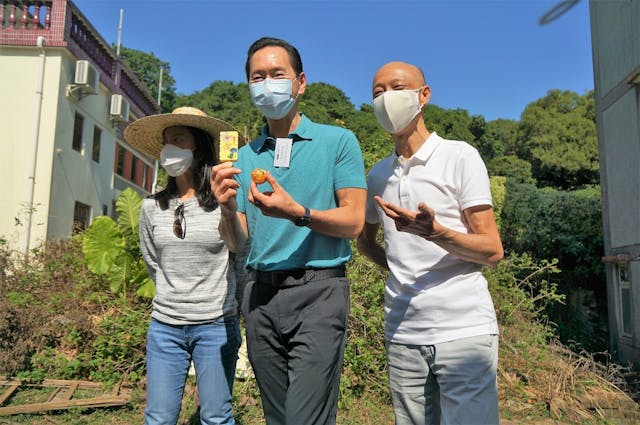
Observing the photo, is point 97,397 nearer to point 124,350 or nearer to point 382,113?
point 124,350

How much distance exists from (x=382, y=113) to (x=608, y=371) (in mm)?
5853

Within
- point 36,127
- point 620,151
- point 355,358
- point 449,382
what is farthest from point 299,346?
point 36,127

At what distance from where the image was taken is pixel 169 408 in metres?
2.51

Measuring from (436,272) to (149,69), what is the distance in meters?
41.8

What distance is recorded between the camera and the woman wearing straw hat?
255 centimetres

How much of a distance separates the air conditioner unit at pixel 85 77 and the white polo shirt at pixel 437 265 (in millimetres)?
13940

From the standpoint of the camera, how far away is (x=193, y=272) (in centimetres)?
Answer: 264

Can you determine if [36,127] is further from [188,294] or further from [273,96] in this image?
[273,96]

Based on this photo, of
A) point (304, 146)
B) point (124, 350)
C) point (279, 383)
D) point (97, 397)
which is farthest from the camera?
point (124, 350)

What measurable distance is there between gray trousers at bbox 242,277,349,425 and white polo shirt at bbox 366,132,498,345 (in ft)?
0.81

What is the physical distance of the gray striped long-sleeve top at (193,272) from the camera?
260cm

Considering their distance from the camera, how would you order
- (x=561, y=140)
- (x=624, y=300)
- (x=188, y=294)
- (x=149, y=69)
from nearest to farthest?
(x=188, y=294) < (x=624, y=300) < (x=561, y=140) < (x=149, y=69)

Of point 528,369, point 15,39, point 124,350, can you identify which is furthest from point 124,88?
point 528,369

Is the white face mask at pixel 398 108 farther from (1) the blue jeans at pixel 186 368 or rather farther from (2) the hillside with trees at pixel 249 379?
(2) the hillside with trees at pixel 249 379
